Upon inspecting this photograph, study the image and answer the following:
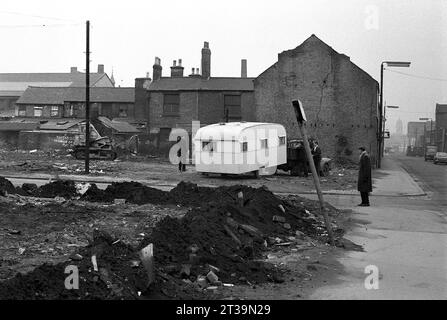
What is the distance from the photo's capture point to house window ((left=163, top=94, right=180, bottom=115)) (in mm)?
45656

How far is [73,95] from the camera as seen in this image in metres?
53.1

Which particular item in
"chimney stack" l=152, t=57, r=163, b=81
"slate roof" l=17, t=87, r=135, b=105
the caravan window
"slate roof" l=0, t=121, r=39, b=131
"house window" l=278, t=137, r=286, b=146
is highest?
"chimney stack" l=152, t=57, r=163, b=81

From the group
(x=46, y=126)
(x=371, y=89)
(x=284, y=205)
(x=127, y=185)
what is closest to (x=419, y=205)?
(x=284, y=205)

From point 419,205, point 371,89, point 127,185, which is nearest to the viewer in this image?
point 127,185

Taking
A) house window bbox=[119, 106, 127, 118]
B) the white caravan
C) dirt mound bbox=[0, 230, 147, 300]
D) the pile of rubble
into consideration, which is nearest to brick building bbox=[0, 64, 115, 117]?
house window bbox=[119, 106, 127, 118]

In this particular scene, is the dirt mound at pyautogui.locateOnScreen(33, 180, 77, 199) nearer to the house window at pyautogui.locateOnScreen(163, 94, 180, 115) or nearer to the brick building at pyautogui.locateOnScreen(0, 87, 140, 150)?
the brick building at pyautogui.locateOnScreen(0, 87, 140, 150)

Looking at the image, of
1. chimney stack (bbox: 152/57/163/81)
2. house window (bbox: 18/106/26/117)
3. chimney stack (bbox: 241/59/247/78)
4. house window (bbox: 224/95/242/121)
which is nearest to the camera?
house window (bbox: 224/95/242/121)

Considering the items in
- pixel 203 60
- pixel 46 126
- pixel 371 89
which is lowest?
pixel 46 126

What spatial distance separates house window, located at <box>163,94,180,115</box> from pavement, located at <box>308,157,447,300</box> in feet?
101

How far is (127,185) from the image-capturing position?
1546 cm

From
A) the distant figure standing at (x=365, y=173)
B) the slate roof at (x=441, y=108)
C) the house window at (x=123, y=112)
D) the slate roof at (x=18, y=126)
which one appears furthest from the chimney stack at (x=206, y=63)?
the slate roof at (x=441, y=108)

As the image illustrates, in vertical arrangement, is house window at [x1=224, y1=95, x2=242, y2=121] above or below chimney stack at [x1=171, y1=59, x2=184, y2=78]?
below
